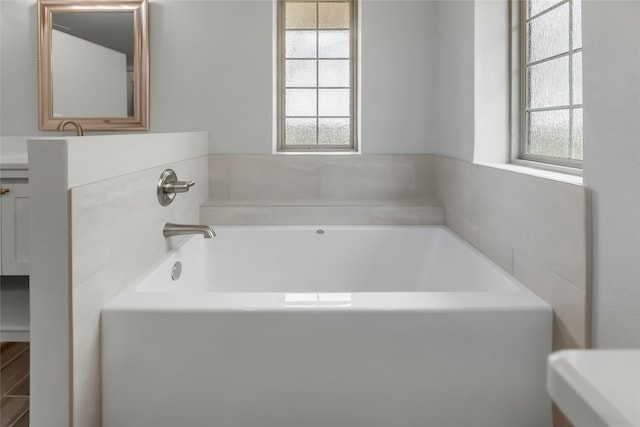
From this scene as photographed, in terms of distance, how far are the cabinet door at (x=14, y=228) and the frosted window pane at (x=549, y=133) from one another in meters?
2.24

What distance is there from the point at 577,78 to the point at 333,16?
1.86 metres

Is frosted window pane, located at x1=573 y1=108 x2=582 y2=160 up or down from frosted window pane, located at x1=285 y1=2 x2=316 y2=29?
down

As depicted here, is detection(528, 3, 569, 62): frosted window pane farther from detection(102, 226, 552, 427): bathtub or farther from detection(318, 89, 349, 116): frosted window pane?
detection(318, 89, 349, 116): frosted window pane

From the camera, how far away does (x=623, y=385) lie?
43 cm

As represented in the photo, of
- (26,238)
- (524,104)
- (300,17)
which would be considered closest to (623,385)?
(524,104)

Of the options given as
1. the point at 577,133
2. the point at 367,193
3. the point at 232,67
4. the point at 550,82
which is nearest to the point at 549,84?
the point at 550,82

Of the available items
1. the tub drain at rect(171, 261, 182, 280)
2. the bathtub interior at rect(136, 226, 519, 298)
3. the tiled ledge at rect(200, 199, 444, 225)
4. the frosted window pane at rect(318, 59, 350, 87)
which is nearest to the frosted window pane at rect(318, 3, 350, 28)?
the frosted window pane at rect(318, 59, 350, 87)

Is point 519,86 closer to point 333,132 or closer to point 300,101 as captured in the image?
point 333,132

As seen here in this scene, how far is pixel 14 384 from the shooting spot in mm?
2123

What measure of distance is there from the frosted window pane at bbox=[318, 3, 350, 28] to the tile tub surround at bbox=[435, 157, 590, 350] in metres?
1.32

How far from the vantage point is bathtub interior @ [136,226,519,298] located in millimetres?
2703

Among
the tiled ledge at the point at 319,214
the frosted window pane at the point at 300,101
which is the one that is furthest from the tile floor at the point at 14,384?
the frosted window pane at the point at 300,101

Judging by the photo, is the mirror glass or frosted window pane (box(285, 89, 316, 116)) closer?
the mirror glass

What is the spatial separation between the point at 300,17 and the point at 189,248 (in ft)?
5.46
